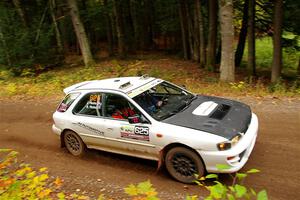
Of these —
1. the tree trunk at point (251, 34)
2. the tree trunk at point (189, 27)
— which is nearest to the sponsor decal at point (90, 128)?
the tree trunk at point (251, 34)

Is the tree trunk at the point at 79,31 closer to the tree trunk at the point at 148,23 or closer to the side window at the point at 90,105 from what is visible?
the tree trunk at the point at 148,23

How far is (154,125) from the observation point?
21.5ft

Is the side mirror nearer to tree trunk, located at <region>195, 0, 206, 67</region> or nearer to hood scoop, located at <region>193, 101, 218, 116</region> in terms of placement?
hood scoop, located at <region>193, 101, 218, 116</region>

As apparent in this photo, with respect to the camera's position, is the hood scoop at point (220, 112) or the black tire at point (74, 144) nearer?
the hood scoop at point (220, 112)

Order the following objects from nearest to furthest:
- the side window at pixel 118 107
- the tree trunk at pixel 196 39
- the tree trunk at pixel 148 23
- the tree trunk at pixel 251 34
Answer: the side window at pixel 118 107 < the tree trunk at pixel 251 34 < the tree trunk at pixel 196 39 < the tree trunk at pixel 148 23

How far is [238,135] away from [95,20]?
2470 centimetres

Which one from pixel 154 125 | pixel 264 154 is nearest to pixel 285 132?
pixel 264 154

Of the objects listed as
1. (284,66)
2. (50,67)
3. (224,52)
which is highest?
(224,52)

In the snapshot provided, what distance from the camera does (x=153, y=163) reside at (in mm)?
7340

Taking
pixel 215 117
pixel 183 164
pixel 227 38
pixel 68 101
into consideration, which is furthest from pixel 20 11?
pixel 183 164

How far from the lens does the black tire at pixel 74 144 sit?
8.02 m

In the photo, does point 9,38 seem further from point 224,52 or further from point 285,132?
point 285,132

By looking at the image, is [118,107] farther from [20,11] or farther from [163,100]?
[20,11]

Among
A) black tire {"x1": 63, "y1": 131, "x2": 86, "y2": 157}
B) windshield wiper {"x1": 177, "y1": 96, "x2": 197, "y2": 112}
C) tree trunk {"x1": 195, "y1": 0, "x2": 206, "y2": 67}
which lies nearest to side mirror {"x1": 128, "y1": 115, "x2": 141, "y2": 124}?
windshield wiper {"x1": 177, "y1": 96, "x2": 197, "y2": 112}
